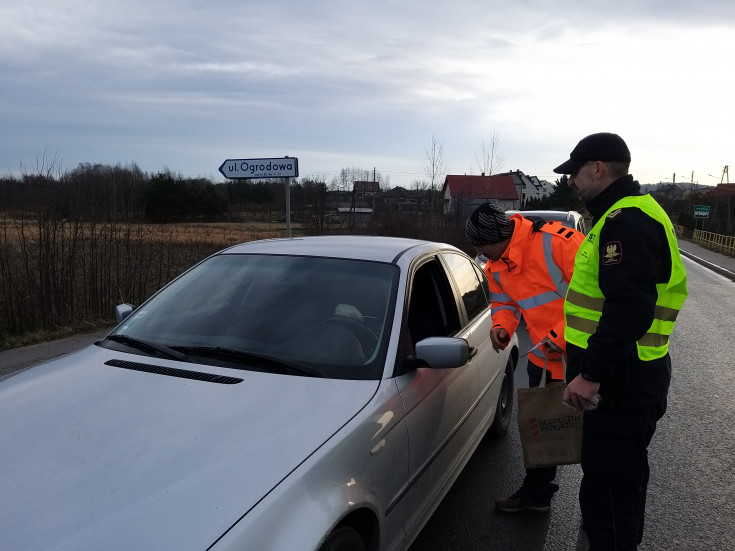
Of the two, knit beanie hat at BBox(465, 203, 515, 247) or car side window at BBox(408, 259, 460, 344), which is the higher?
knit beanie hat at BBox(465, 203, 515, 247)

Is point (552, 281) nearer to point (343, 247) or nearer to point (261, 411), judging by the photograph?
point (343, 247)

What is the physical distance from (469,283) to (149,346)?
7.38 ft

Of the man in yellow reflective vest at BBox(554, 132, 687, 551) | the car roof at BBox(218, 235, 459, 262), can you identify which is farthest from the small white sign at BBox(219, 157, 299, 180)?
the man in yellow reflective vest at BBox(554, 132, 687, 551)

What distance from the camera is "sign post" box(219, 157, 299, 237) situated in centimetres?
937

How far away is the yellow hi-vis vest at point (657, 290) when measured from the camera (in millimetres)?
2260

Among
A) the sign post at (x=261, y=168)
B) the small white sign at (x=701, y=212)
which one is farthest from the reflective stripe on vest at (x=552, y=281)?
the small white sign at (x=701, y=212)

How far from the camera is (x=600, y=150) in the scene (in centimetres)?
244

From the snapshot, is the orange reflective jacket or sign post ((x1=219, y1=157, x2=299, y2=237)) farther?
sign post ((x1=219, y1=157, x2=299, y2=237))

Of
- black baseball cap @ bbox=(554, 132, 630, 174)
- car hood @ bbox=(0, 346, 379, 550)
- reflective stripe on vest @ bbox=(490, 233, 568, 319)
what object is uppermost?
black baseball cap @ bbox=(554, 132, 630, 174)

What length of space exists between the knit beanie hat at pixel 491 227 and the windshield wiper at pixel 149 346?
1.62 metres

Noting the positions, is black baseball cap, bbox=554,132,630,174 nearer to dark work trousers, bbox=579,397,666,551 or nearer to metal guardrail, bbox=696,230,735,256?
dark work trousers, bbox=579,397,666,551

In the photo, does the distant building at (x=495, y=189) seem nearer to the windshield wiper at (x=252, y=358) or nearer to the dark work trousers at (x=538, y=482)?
the dark work trousers at (x=538, y=482)

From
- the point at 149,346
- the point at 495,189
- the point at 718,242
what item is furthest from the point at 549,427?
the point at 495,189

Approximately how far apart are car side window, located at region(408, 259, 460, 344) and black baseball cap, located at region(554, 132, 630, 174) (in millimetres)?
1057
